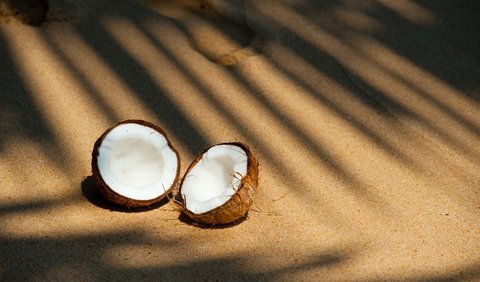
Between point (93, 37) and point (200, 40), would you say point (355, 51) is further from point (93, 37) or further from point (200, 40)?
point (93, 37)

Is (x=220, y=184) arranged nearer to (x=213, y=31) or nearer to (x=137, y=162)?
(x=137, y=162)

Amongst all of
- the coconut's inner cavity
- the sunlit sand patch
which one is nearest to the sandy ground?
the sunlit sand patch

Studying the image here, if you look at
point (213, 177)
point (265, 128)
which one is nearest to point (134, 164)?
point (213, 177)

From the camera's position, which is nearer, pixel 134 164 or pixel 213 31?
pixel 134 164

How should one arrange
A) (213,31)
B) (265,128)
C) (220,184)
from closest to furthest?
1. (220,184)
2. (265,128)
3. (213,31)

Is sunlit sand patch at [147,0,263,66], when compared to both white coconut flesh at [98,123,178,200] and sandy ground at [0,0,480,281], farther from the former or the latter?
white coconut flesh at [98,123,178,200]

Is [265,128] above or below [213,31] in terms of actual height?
below

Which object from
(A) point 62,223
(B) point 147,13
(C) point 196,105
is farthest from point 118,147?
(B) point 147,13
